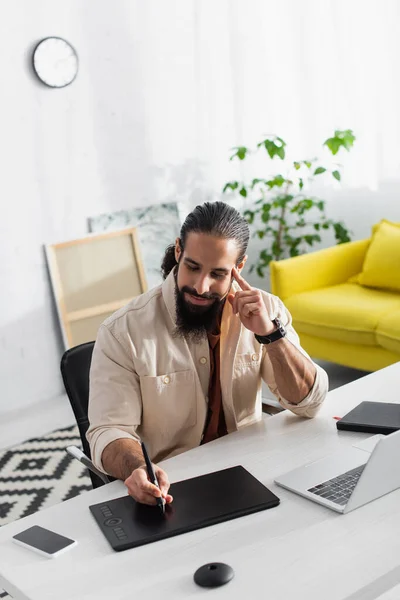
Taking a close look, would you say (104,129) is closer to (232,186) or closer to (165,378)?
(232,186)

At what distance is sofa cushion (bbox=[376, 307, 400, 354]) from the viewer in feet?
12.3

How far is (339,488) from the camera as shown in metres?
1.60

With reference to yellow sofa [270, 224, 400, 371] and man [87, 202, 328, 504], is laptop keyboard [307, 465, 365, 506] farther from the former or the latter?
yellow sofa [270, 224, 400, 371]

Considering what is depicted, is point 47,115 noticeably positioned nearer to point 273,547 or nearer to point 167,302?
point 167,302

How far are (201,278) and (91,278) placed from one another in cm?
262

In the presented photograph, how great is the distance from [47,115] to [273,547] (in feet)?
11.2

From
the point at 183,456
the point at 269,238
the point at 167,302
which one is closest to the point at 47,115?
the point at 269,238

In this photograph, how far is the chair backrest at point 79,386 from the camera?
7.14 ft

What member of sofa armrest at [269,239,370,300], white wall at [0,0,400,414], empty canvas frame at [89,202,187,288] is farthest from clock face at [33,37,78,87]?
sofa armrest at [269,239,370,300]

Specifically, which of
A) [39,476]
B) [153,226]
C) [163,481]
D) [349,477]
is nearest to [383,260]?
[153,226]

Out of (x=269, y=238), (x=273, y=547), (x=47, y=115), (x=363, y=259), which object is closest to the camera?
(x=273, y=547)

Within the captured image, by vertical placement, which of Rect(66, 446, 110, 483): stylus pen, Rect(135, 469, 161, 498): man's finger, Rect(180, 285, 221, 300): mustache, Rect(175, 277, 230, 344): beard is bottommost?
Rect(66, 446, 110, 483): stylus pen

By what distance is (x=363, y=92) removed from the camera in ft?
16.2

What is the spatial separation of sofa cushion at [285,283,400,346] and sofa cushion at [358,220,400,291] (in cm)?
5
